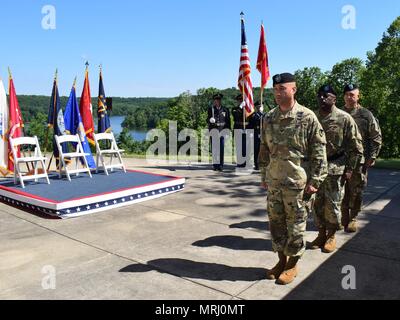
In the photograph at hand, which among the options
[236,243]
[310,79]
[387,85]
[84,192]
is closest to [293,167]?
[236,243]

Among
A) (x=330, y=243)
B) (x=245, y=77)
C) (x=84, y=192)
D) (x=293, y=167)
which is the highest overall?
(x=245, y=77)

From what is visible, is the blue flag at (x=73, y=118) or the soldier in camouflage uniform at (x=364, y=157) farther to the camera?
the blue flag at (x=73, y=118)

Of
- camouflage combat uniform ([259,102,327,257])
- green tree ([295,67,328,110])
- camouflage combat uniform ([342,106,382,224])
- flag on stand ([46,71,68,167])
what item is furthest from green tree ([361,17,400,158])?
green tree ([295,67,328,110])

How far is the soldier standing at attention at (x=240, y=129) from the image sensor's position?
34.1 ft

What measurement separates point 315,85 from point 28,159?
42251mm

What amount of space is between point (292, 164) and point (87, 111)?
23.5 ft

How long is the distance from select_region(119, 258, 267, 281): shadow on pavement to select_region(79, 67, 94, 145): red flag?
5.88 meters

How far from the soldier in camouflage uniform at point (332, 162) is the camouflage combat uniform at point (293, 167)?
855 mm

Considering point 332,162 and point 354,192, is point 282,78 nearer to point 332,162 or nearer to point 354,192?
point 332,162

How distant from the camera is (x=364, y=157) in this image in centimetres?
500

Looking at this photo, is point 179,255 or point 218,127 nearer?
point 179,255

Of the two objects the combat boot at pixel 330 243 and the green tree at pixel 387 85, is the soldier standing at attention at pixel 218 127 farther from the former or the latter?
the green tree at pixel 387 85

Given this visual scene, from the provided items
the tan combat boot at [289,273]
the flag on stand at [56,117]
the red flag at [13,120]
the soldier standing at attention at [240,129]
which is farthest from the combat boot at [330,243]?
the red flag at [13,120]

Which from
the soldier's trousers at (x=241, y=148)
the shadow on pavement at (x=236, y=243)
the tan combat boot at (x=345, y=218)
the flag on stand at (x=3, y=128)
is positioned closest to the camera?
the shadow on pavement at (x=236, y=243)
